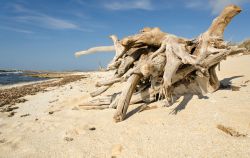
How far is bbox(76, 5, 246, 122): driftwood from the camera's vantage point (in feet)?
20.7

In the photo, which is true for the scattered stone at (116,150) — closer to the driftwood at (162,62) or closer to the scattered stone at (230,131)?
the driftwood at (162,62)

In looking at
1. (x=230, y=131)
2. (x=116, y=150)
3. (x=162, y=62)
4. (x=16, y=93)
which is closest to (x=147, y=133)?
(x=116, y=150)

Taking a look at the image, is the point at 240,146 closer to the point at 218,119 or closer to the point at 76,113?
the point at 218,119

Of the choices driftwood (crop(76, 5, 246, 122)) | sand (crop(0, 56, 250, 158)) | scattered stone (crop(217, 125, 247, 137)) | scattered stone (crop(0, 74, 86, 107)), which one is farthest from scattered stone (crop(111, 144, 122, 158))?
scattered stone (crop(0, 74, 86, 107))

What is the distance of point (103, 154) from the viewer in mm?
4461

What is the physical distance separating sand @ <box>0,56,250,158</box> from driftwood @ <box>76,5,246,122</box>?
1.46 ft

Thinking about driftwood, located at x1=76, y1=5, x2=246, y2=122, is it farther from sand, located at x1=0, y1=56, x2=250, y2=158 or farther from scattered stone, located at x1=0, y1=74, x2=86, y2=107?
scattered stone, located at x1=0, y1=74, x2=86, y2=107

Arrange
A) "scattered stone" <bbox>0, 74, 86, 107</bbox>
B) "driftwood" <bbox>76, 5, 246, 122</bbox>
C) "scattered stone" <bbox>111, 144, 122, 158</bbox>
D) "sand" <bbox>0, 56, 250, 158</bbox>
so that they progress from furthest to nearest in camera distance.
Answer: "scattered stone" <bbox>0, 74, 86, 107</bbox> < "driftwood" <bbox>76, 5, 246, 122</bbox> < "scattered stone" <bbox>111, 144, 122, 158</bbox> < "sand" <bbox>0, 56, 250, 158</bbox>

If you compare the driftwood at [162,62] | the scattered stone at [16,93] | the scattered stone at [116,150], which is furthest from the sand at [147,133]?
the scattered stone at [16,93]

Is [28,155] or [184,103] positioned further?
[184,103]

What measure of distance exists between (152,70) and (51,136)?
2.95 meters

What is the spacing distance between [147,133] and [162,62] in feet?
7.57

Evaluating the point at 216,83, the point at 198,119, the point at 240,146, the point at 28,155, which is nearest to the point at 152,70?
the point at 198,119

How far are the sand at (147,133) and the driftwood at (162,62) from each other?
445 millimetres
